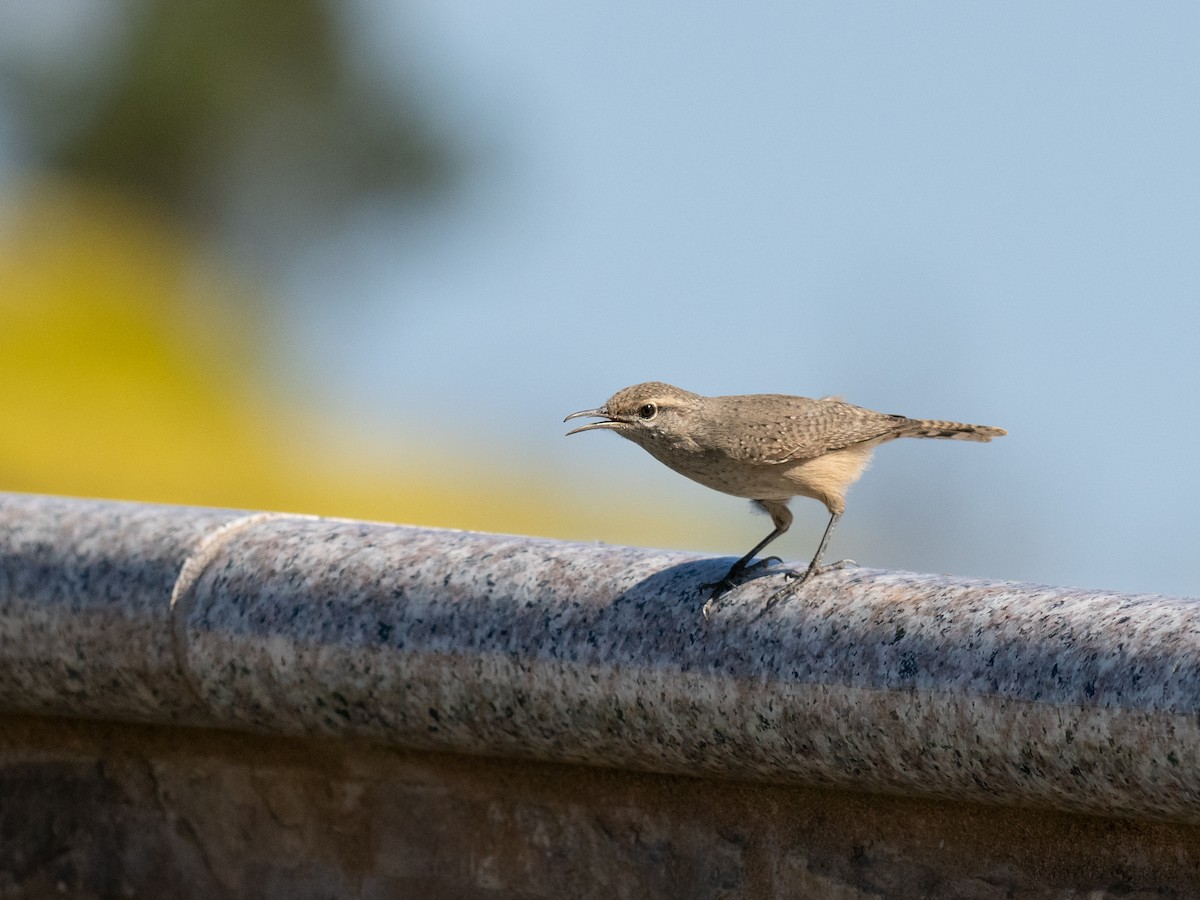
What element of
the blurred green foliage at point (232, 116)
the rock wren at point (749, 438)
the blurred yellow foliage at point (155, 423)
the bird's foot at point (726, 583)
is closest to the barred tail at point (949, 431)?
the rock wren at point (749, 438)

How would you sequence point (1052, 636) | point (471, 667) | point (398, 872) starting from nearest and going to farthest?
point (1052, 636)
point (471, 667)
point (398, 872)

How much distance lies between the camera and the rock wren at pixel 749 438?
190 inches

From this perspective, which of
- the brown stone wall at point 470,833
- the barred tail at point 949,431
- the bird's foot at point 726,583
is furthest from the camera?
the barred tail at point 949,431

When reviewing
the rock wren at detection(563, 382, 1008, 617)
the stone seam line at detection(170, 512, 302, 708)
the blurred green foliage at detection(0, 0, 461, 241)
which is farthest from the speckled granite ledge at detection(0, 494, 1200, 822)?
the blurred green foliage at detection(0, 0, 461, 241)

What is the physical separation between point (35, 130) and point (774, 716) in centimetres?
3235

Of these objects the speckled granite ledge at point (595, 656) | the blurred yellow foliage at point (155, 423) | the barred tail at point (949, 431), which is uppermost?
the barred tail at point (949, 431)

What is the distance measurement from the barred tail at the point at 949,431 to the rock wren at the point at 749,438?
0.27m

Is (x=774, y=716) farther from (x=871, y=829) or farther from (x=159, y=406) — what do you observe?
Result: (x=159, y=406)

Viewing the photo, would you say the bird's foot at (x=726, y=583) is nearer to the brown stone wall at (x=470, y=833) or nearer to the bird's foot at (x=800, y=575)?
the bird's foot at (x=800, y=575)

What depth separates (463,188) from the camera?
35.8 m

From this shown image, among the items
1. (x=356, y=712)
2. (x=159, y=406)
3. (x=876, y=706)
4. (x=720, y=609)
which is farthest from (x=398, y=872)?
(x=159, y=406)

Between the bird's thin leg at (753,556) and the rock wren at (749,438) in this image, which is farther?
the rock wren at (749,438)

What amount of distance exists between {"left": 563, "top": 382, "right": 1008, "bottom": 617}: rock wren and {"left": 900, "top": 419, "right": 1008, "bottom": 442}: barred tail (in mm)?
266

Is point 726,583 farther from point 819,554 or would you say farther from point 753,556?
point 819,554
